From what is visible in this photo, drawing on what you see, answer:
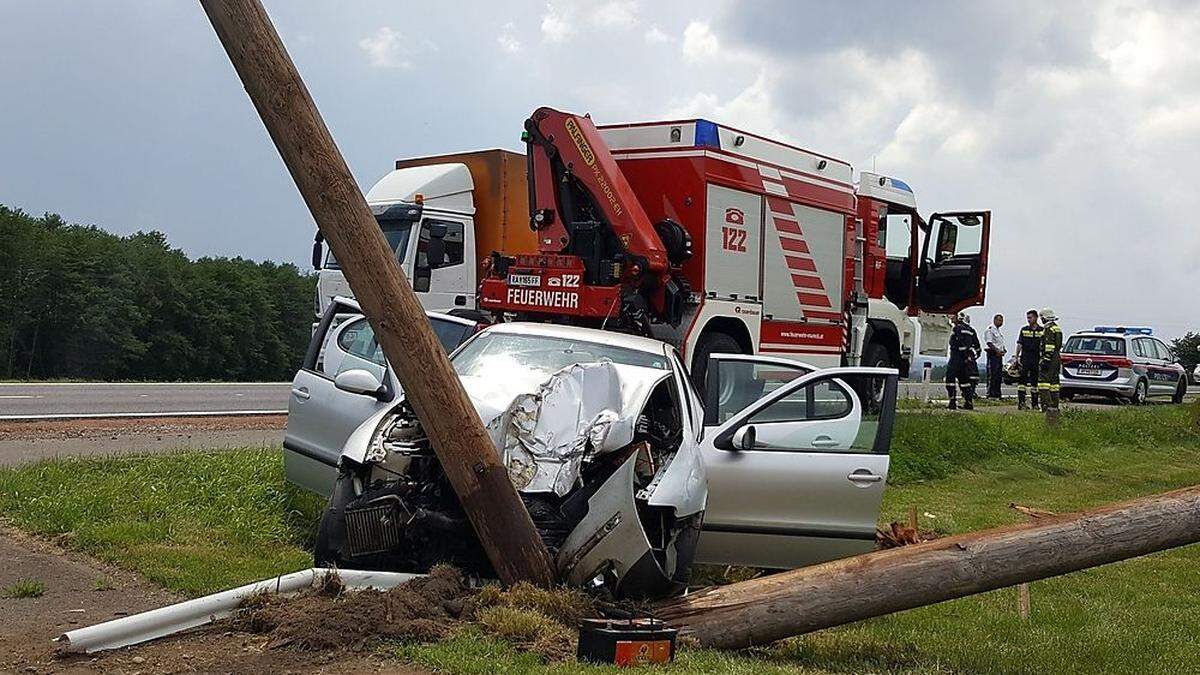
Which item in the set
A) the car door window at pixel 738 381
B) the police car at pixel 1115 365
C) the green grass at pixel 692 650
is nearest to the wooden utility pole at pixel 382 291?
the green grass at pixel 692 650

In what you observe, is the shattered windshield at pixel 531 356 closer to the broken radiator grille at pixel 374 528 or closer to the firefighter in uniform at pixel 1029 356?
the broken radiator grille at pixel 374 528

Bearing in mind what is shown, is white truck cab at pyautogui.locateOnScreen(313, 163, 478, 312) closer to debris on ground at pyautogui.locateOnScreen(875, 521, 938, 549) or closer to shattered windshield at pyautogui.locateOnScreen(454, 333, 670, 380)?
shattered windshield at pyautogui.locateOnScreen(454, 333, 670, 380)

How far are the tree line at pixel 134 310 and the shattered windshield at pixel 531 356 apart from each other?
99.8ft

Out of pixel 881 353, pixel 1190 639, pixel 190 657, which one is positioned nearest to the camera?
pixel 190 657

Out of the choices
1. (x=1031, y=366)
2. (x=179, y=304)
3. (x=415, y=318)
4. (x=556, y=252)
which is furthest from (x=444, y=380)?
(x=179, y=304)

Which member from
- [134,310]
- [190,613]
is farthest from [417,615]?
[134,310]

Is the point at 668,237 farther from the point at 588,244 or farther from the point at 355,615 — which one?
the point at 355,615

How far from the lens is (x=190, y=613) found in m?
5.62

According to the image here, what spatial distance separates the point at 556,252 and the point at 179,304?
103ft

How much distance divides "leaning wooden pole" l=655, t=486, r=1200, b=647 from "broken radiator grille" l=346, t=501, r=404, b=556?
1399 mm

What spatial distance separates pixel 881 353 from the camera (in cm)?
1991

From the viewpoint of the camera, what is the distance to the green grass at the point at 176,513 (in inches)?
293

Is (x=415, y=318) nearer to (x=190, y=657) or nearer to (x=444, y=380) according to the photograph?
(x=444, y=380)

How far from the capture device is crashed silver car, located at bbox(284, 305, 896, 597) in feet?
20.5
